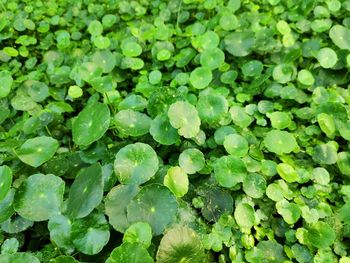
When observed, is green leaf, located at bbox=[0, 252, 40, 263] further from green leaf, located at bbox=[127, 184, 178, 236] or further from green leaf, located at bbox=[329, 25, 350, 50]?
green leaf, located at bbox=[329, 25, 350, 50]

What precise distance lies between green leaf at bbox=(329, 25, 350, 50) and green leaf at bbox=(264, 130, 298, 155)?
35.1 inches

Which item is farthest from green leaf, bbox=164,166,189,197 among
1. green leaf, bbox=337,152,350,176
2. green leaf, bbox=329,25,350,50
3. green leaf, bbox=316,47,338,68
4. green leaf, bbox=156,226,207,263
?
green leaf, bbox=329,25,350,50

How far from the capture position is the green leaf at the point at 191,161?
1845mm

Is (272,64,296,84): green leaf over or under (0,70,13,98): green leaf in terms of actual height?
under

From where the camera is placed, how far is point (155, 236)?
1580 mm

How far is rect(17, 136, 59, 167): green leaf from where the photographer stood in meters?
1.85

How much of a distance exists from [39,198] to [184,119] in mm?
787

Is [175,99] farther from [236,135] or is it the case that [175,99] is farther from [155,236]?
[155,236]

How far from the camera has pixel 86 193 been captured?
1620 mm

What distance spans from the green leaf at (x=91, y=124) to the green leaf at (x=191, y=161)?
412mm

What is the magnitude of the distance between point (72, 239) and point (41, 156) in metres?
0.51

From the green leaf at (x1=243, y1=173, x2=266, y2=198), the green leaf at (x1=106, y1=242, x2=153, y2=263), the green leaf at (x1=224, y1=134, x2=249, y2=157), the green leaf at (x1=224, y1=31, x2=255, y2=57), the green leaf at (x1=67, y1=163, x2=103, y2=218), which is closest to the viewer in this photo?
the green leaf at (x1=106, y1=242, x2=153, y2=263)

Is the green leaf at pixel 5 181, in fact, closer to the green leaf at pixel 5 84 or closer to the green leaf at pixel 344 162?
the green leaf at pixel 5 84

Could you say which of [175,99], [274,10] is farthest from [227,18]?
[175,99]
